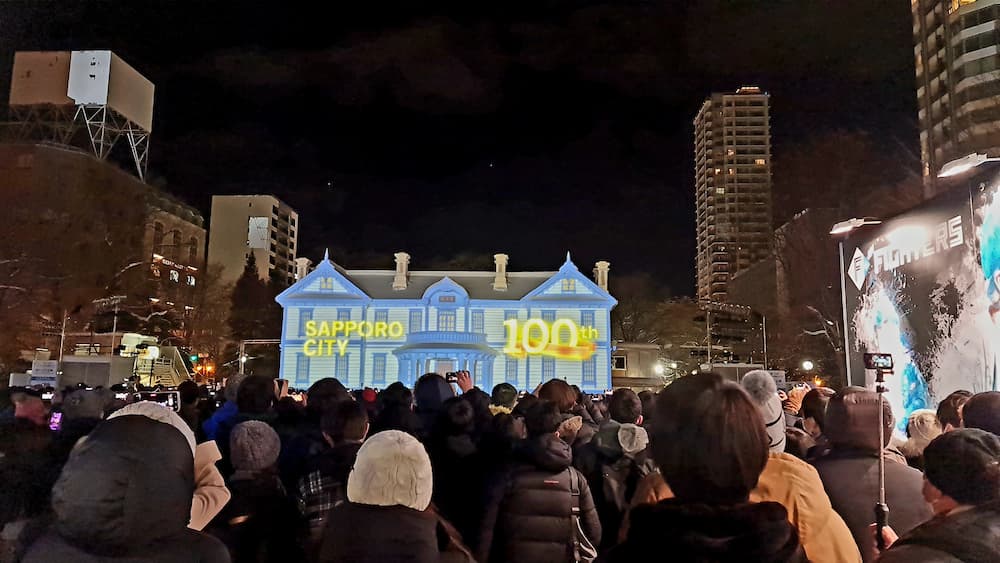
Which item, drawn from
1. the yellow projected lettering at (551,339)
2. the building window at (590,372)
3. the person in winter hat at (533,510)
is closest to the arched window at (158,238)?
the yellow projected lettering at (551,339)

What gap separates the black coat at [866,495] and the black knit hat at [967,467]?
3.85 feet

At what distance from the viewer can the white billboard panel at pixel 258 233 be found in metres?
92.1

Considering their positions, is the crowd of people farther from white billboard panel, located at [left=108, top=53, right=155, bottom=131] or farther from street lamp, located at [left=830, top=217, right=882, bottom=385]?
white billboard panel, located at [left=108, top=53, right=155, bottom=131]

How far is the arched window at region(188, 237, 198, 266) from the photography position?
6864cm

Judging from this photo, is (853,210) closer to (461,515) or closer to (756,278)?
(461,515)

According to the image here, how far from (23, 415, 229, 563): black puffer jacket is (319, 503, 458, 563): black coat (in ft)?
2.10

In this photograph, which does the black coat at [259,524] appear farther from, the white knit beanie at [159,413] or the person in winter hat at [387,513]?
the person in winter hat at [387,513]

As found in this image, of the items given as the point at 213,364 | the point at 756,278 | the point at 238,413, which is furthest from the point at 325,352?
the point at 756,278

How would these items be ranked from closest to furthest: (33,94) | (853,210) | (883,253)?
1. (883,253)
2. (853,210)
3. (33,94)

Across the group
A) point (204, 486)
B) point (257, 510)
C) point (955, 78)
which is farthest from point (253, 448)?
point (955, 78)

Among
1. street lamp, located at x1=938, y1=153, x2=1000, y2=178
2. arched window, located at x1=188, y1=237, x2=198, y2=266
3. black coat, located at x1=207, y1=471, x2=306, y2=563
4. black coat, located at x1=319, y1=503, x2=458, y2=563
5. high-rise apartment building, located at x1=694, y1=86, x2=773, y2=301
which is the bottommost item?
black coat, located at x1=207, y1=471, x2=306, y2=563

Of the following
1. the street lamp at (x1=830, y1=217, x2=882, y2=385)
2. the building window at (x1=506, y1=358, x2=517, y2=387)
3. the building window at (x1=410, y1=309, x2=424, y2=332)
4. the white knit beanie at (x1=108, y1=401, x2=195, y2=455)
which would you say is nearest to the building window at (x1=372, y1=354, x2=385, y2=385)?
the building window at (x1=410, y1=309, x2=424, y2=332)

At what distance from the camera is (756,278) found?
270 ft

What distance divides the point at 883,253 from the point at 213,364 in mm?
49708
